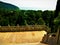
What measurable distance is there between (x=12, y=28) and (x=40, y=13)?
2.49 metres

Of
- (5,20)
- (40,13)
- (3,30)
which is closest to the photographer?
(3,30)

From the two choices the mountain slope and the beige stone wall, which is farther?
the mountain slope

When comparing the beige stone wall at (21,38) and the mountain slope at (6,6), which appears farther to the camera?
the mountain slope at (6,6)

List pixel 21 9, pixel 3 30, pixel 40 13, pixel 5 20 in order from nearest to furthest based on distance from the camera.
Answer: pixel 3 30, pixel 5 20, pixel 40 13, pixel 21 9

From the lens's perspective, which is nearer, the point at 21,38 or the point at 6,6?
the point at 21,38

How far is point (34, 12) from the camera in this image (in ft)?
36.0

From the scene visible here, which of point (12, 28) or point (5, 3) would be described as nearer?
point (12, 28)

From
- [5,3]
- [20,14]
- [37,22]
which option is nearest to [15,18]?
[20,14]

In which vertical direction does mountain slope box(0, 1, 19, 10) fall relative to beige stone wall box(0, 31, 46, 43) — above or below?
above

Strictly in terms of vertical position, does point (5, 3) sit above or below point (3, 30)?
above

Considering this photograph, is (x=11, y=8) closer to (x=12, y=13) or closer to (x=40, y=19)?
(x=12, y=13)

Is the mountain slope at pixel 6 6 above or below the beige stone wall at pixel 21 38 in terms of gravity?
above

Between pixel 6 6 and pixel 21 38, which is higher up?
pixel 6 6

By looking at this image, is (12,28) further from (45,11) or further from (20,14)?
(45,11)
